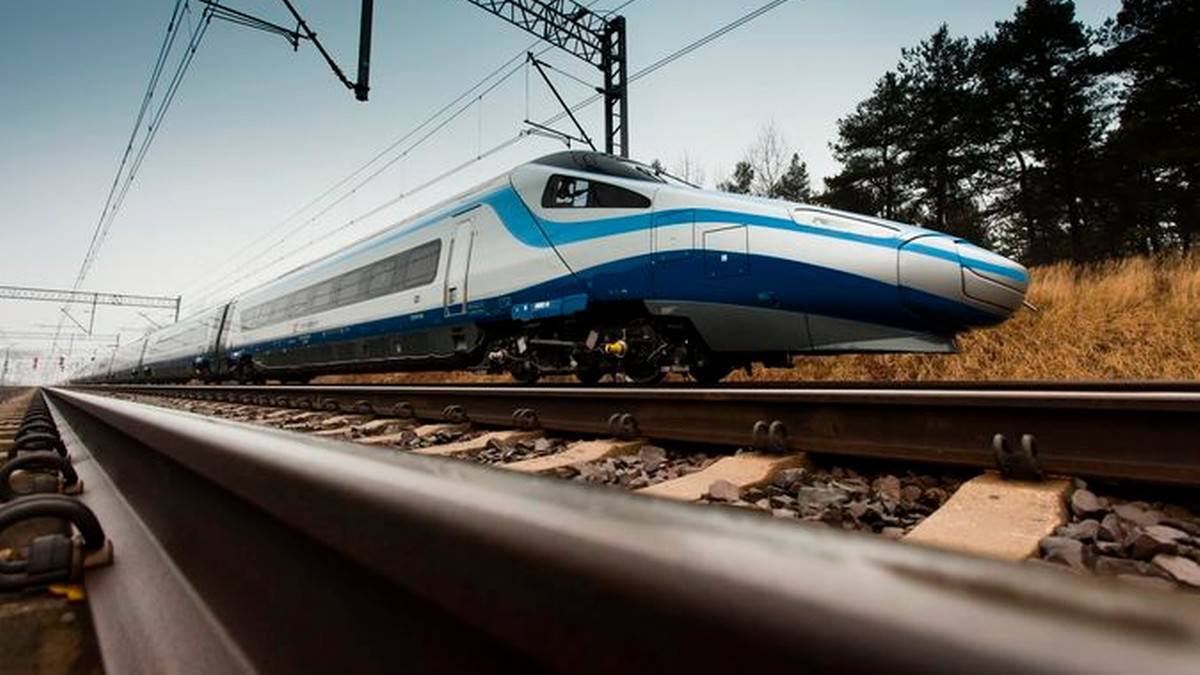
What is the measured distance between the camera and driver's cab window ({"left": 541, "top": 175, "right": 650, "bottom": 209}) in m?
6.05

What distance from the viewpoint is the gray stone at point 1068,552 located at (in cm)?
149

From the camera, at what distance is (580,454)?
3086 millimetres

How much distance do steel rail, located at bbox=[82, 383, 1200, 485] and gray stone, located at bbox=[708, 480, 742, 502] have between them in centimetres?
65

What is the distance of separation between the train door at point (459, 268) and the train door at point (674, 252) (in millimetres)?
2704

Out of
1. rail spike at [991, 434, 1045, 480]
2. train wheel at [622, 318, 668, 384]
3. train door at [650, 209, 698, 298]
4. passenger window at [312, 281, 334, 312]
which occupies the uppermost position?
passenger window at [312, 281, 334, 312]

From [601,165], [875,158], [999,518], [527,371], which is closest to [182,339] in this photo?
[527,371]

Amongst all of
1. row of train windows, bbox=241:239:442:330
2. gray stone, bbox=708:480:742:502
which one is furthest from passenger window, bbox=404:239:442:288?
gray stone, bbox=708:480:742:502

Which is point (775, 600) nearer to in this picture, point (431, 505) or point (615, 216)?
point (431, 505)

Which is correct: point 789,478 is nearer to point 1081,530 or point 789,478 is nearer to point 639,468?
point 639,468

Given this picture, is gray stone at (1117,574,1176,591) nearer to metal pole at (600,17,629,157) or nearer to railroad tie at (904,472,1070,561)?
railroad tie at (904,472,1070,561)

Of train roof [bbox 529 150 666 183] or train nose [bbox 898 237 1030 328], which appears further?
train roof [bbox 529 150 666 183]

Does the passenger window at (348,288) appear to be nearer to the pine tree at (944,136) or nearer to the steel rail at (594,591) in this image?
the steel rail at (594,591)

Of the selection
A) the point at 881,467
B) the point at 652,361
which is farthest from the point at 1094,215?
the point at 881,467

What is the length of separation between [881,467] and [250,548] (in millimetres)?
2334
